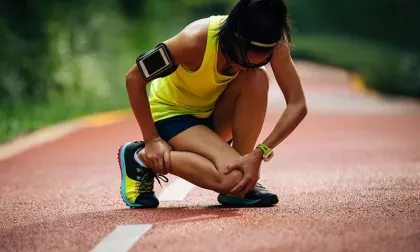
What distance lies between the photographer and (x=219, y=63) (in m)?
6.62

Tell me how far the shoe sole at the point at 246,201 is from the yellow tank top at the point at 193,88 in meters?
0.65

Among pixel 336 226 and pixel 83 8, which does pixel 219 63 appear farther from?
pixel 83 8

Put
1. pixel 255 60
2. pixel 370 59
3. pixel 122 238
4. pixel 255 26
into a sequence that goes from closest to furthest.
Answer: pixel 122 238 → pixel 255 26 → pixel 255 60 → pixel 370 59

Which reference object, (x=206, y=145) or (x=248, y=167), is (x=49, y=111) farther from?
(x=248, y=167)

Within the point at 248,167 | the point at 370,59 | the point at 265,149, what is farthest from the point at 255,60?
the point at 370,59

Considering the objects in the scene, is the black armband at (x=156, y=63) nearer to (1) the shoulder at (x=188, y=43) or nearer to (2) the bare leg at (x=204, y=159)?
(1) the shoulder at (x=188, y=43)

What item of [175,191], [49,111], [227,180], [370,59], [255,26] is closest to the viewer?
[255,26]

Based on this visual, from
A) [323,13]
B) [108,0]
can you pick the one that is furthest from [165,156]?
[323,13]

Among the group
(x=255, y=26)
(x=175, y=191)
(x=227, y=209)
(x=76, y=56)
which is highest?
(x=255, y=26)

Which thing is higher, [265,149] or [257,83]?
[257,83]

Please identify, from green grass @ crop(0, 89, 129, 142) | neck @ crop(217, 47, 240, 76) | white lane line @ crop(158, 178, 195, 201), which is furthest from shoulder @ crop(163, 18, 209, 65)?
green grass @ crop(0, 89, 129, 142)

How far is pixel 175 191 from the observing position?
26.6 ft

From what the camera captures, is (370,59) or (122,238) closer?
(122,238)

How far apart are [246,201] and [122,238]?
1443mm
